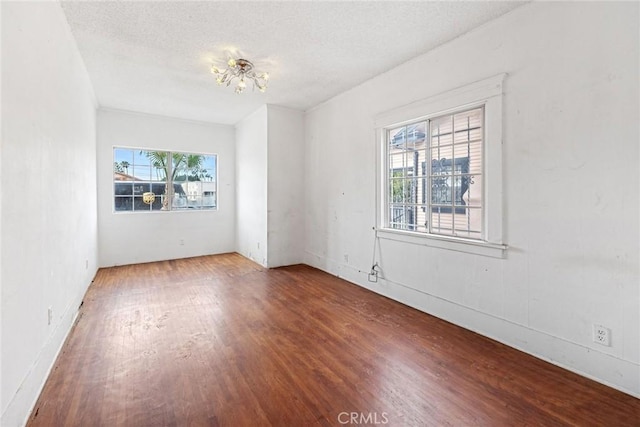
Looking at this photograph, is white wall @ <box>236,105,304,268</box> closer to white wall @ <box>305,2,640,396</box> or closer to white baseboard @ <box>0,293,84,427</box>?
white wall @ <box>305,2,640,396</box>

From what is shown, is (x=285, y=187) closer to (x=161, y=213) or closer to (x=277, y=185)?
(x=277, y=185)

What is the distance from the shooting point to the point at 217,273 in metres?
4.91

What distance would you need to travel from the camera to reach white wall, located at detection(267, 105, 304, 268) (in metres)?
5.25

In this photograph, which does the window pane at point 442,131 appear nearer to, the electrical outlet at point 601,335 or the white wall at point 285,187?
the electrical outlet at point 601,335

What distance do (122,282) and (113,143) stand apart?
8.43 feet

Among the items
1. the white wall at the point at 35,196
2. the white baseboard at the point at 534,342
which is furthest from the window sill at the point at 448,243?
the white wall at the point at 35,196

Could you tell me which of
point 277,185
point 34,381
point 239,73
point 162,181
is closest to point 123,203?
point 162,181

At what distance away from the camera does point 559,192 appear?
7.42ft

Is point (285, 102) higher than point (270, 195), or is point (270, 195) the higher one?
point (285, 102)

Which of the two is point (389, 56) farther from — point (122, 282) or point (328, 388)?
point (122, 282)

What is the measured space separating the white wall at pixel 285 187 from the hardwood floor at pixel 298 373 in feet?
6.24

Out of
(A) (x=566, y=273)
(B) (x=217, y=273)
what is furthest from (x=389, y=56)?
(B) (x=217, y=273)

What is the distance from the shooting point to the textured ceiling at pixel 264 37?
248 cm
